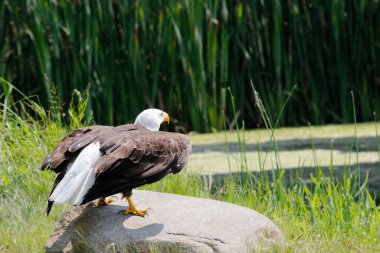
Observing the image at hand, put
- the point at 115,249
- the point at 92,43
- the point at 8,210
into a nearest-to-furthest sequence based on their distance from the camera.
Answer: the point at 115,249, the point at 8,210, the point at 92,43

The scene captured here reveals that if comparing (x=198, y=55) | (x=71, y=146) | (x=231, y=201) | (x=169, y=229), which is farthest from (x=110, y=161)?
(x=198, y=55)

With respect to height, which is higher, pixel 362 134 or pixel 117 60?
pixel 117 60

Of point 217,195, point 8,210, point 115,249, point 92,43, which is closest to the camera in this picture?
point 115,249

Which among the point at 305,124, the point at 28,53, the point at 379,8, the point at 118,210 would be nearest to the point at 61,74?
the point at 28,53

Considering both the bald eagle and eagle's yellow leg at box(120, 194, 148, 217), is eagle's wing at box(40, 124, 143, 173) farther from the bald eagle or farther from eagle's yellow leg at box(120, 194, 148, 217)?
eagle's yellow leg at box(120, 194, 148, 217)

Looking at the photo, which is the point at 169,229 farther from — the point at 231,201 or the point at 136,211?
the point at 231,201

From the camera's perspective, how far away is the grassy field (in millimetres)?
4070

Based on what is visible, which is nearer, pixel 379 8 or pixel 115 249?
pixel 115 249

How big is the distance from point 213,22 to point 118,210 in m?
4.13

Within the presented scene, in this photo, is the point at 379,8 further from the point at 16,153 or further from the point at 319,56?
the point at 16,153

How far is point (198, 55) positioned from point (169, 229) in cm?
426

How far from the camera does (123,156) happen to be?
3.59 metres

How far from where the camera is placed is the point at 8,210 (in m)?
4.51

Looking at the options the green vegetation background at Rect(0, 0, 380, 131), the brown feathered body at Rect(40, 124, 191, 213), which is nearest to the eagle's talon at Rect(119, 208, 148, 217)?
the brown feathered body at Rect(40, 124, 191, 213)
